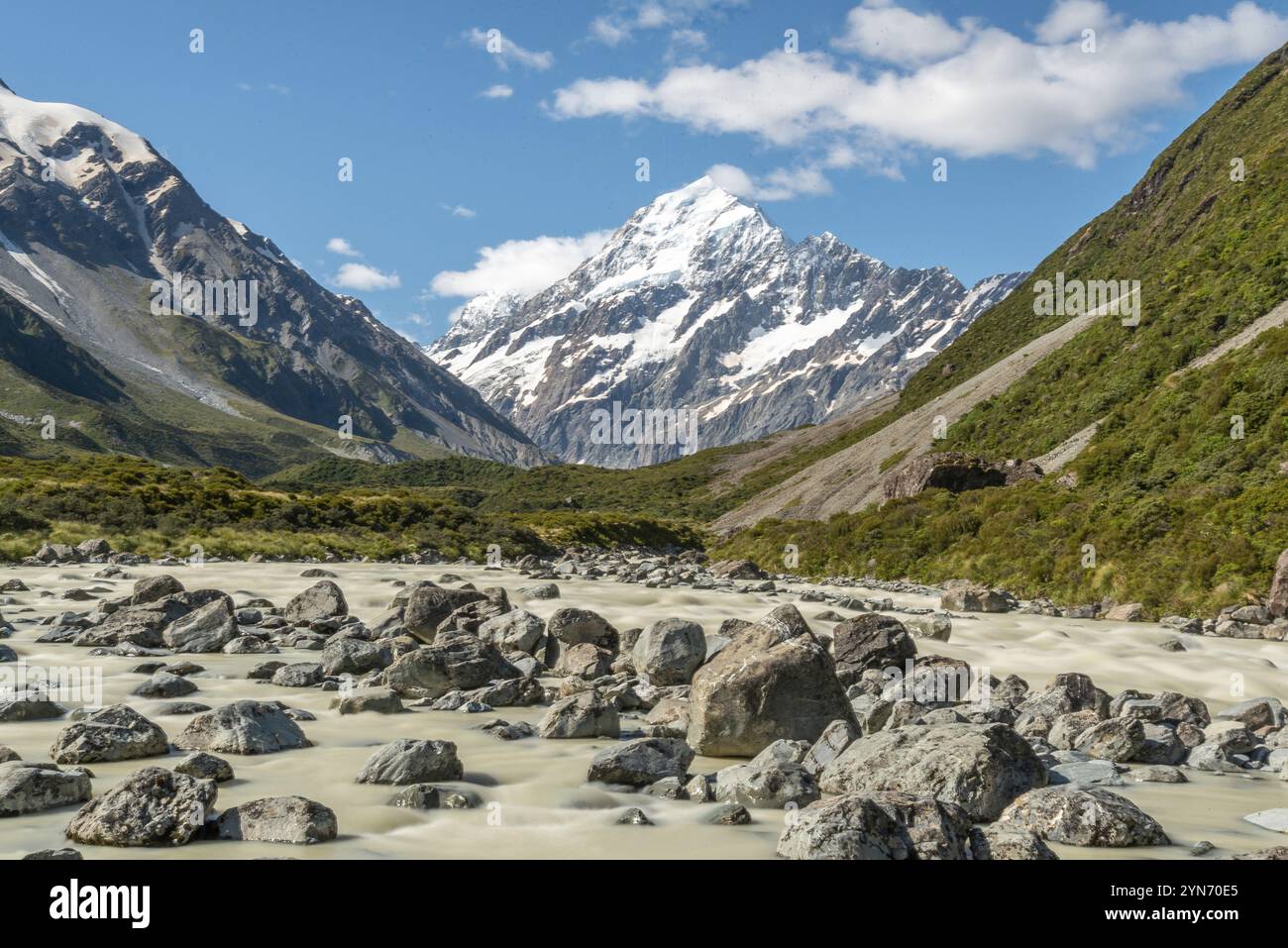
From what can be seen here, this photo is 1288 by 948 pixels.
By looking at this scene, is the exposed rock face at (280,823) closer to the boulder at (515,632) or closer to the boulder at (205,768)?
the boulder at (205,768)

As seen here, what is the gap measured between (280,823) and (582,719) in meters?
5.09

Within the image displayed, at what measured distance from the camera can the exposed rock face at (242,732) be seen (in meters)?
10.3

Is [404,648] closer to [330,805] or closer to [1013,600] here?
[330,805]

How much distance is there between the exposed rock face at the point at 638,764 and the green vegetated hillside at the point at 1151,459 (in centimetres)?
2404

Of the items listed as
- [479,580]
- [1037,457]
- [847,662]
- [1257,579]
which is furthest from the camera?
[1037,457]

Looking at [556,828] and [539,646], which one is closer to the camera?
[556,828]

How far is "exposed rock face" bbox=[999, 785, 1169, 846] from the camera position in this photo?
7676mm

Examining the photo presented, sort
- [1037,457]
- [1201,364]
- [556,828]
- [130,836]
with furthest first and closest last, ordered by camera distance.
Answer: [1037,457] → [1201,364] → [556,828] → [130,836]

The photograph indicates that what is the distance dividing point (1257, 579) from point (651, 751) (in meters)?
24.8

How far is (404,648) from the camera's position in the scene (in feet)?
59.6

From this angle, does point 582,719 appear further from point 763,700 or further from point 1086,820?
point 1086,820

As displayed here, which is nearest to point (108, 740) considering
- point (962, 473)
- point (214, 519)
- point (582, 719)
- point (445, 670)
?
point (582, 719)

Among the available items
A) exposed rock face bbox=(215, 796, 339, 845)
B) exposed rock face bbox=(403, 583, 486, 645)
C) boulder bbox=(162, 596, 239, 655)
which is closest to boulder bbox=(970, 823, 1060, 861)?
exposed rock face bbox=(215, 796, 339, 845)
